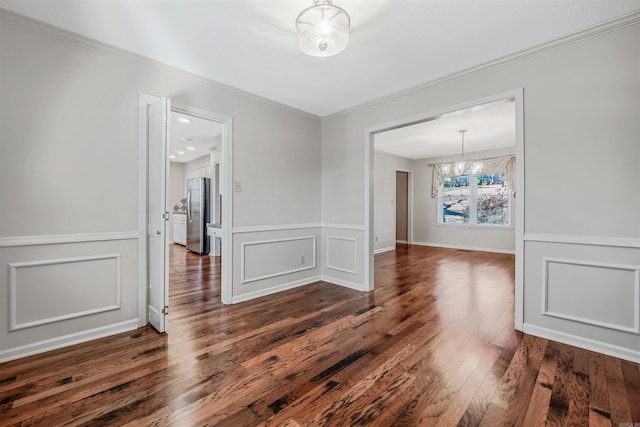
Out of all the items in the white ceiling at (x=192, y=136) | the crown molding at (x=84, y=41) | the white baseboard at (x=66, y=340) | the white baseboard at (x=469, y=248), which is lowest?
the white baseboard at (x=66, y=340)

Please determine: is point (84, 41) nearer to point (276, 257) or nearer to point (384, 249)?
point (276, 257)

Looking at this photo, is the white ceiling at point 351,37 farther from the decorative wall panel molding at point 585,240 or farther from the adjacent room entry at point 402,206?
the adjacent room entry at point 402,206

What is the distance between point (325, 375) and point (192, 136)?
518 centimetres

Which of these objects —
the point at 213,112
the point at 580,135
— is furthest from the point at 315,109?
the point at 580,135

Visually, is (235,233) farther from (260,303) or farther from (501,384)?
(501,384)

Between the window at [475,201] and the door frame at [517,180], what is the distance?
190 inches

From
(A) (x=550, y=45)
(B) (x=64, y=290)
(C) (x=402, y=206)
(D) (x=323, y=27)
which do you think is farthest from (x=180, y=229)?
(A) (x=550, y=45)

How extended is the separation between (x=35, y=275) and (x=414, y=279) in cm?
422

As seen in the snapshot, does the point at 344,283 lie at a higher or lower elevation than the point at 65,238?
lower

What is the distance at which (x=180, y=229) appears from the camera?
26.3ft

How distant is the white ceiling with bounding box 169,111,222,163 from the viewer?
464 cm

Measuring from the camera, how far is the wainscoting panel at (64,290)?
2049 millimetres

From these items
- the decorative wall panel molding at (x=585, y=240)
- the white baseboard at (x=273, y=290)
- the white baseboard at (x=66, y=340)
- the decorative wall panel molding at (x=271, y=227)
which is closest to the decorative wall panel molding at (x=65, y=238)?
the white baseboard at (x=66, y=340)

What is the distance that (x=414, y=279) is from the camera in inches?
169
